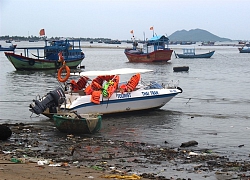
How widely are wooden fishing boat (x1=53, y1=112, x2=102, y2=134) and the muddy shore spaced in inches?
10.4

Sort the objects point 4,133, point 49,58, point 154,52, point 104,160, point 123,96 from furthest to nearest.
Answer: point 154,52, point 49,58, point 123,96, point 4,133, point 104,160

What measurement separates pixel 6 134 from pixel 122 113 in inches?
290

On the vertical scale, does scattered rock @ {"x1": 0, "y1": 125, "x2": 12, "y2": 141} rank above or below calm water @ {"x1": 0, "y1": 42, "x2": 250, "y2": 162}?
above

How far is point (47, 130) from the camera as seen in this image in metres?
17.7

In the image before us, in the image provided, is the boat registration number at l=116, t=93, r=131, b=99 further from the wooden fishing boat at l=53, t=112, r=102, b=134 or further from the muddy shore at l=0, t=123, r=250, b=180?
the muddy shore at l=0, t=123, r=250, b=180

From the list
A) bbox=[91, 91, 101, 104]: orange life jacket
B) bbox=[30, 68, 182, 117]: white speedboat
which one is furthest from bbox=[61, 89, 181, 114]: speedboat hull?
bbox=[91, 91, 101, 104]: orange life jacket

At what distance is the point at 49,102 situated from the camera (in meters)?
19.2

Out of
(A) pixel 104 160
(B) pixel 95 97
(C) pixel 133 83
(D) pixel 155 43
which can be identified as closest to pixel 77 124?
(B) pixel 95 97

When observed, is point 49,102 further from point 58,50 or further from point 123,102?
point 58,50

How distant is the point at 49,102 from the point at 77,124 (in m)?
3.04

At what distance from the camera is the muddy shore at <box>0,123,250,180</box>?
11.0m

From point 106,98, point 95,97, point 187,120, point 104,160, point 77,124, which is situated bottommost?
point 187,120

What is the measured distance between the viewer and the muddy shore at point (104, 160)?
1096 cm

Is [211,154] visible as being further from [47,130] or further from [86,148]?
[47,130]
